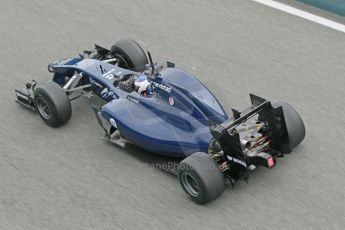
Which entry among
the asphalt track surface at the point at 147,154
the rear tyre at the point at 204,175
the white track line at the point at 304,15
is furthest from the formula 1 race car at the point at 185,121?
the white track line at the point at 304,15

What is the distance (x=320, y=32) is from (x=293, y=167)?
3.52 m

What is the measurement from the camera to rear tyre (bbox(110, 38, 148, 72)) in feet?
25.6

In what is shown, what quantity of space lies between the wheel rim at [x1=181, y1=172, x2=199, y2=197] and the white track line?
4.60 meters

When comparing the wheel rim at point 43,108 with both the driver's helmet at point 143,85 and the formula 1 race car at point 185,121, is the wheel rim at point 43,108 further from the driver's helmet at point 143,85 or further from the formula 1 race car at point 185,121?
the driver's helmet at point 143,85

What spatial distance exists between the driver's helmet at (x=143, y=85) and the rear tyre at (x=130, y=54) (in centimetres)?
→ 80

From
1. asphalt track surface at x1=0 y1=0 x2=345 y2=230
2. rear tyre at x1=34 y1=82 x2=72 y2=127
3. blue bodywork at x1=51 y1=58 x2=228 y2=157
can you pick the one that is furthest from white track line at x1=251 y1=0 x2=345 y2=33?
rear tyre at x1=34 y1=82 x2=72 y2=127

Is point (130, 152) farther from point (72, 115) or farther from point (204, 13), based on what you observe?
point (204, 13)

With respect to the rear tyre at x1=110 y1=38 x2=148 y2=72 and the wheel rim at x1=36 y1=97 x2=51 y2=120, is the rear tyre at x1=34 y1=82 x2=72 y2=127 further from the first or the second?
the rear tyre at x1=110 y1=38 x2=148 y2=72

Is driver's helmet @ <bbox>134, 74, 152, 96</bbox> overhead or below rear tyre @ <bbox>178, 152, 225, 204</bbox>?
overhead

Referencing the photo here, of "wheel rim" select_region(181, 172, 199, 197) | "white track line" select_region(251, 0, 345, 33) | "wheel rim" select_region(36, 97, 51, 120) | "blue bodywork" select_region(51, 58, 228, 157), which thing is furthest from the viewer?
"white track line" select_region(251, 0, 345, 33)

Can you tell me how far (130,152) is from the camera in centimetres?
686

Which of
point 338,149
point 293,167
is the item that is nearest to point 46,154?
point 293,167

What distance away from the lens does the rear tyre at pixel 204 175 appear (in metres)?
5.79

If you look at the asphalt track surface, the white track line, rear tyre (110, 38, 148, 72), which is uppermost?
rear tyre (110, 38, 148, 72)
